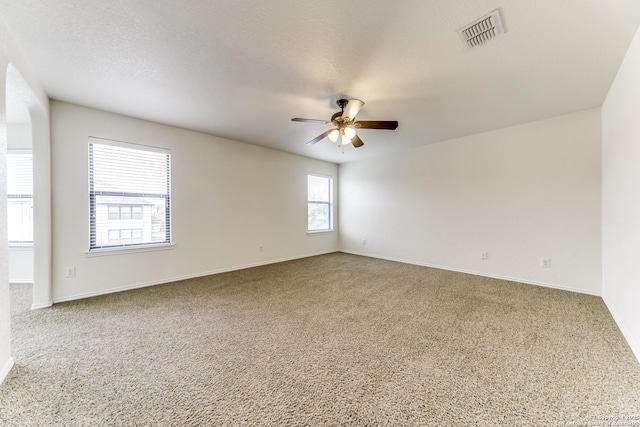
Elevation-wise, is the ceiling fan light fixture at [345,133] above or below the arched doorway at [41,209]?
above

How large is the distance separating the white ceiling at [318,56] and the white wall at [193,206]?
0.47 m

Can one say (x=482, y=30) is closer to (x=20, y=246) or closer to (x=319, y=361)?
(x=319, y=361)

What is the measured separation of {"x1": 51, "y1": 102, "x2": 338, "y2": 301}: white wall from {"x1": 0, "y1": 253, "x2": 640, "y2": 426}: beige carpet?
0.54m

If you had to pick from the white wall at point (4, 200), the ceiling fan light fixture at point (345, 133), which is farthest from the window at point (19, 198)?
the ceiling fan light fixture at point (345, 133)

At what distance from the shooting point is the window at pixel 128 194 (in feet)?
10.9

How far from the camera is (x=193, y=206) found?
13.6ft

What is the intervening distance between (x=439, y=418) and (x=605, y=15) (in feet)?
9.47

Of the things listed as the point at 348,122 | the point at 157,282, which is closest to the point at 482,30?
the point at 348,122

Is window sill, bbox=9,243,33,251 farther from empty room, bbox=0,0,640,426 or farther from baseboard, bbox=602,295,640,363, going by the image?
baseboard, bbox=602,295,640,363

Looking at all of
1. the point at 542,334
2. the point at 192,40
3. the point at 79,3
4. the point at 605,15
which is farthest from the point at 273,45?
the point at 542,334

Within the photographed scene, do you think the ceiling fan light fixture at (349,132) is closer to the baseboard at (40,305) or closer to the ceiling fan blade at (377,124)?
the ceiling fan blade at (377,124)

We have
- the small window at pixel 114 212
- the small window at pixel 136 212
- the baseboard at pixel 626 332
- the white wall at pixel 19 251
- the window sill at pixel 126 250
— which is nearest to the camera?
the baseboard at pixel 626 332

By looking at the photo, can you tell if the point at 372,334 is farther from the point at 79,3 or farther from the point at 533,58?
the point at 79,3

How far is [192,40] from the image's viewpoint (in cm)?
195
